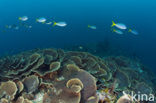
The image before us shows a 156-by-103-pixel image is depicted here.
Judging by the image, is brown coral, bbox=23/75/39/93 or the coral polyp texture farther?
brown coral, bbox=23/75/39/93

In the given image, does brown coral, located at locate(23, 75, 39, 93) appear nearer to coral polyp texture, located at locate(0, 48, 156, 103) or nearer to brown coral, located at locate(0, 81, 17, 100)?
coral polyp texture, located at locate(0, 48, 156, 103)

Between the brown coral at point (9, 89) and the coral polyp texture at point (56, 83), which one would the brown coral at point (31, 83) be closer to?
the coral polyp texture at point (56, 83)

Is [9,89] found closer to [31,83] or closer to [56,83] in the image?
[31,83]

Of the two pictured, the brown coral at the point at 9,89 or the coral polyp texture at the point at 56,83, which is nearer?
the coral polyp texture at the point at 56,83

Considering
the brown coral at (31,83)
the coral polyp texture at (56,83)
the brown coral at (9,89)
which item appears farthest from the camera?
the brown coral at (31,83)

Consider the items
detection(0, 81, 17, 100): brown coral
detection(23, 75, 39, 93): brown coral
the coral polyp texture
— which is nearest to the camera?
the coral polyp texture

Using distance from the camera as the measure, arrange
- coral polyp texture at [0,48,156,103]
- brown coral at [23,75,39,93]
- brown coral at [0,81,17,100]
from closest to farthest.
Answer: coral polyp texture at [0,48,156,103]
brown coral at [0,81,17,100]
brown coral at [23,75,39,93]

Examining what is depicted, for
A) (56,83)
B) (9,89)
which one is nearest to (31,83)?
(9,89)

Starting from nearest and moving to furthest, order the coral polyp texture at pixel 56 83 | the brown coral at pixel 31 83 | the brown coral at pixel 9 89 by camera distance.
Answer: the coral polyp texture at pixel 56 83
the brown coral at pixel 9 89
the brown coral at pixel 31 83

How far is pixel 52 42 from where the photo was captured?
45.4 m

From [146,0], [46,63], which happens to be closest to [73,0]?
[146,0]

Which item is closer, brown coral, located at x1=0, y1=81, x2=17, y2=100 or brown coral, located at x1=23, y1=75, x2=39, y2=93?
brown coral, located at x1=0, y1=81, x2=17, y2=100

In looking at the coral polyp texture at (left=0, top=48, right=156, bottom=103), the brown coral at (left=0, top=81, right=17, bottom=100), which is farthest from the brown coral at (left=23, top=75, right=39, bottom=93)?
the brown coral at (left=0, top=81, right=17, bottom=100)

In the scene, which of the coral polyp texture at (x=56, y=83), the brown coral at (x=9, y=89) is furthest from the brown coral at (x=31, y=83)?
the brown coral at (x=9, y=89)
